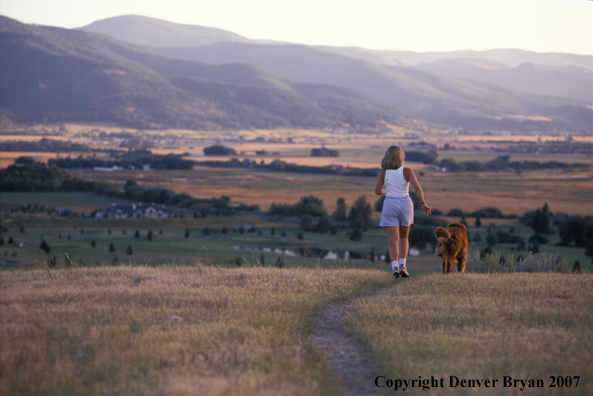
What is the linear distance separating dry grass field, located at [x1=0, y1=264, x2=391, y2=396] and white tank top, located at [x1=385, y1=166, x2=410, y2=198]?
166 cm

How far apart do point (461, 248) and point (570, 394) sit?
5.85 meters

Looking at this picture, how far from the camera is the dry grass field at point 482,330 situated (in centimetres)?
546

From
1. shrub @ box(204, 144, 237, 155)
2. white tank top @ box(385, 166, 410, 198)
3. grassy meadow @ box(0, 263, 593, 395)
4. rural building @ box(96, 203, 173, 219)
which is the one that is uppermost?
white tank top @ box(385, 166, 410, 198)

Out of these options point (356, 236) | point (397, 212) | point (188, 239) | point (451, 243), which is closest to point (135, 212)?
point (188, 239)

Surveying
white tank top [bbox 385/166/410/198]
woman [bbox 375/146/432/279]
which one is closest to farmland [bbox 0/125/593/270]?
woman [bbox 375/146/432/279]

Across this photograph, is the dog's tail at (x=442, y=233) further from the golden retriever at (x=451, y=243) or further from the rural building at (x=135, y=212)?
the rural building at (x=135, y=212)

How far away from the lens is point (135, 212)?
79.7m

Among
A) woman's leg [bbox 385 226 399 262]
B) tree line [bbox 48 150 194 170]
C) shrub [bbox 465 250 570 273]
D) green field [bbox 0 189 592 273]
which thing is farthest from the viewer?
tree line [bbox 48 150 194 170]

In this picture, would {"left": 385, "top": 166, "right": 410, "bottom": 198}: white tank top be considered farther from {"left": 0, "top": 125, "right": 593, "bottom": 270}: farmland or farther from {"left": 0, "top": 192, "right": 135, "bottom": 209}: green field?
{"left": 0, "top": 192, "right": 135, "bottom": 209}: green field

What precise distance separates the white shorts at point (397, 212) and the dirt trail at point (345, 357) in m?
2.38

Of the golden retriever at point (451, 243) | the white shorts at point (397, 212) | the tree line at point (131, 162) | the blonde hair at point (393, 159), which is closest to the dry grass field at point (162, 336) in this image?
the white shorts at point (397, 212)

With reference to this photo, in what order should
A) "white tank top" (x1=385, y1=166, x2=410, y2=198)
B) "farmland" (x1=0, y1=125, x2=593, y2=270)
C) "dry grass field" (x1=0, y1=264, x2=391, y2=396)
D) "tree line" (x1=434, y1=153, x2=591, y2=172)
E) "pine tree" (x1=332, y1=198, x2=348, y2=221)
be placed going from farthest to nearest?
1. "tree line" (x1=434, y1=153, x2=591, y2=172)
2. "pine tree" (x1=332, y1=198, x2=348, y2=221)
3. "farmland" (x1=0, y1=125, x2=593, y2=270)
4. "white tank top" (x1=385, y1=166, x2=410, y2=198)
5. "dry grass field" (x1=0, y1=264, x2=391, y2=396)

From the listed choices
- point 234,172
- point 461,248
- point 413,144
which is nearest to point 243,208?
point 234,172

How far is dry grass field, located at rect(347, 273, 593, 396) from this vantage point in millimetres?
5457
